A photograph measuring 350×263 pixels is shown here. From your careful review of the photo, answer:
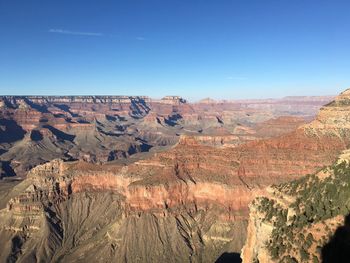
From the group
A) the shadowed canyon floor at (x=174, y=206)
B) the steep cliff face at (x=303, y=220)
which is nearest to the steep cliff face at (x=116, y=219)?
the shadowed canyon floor at (x=174, y=206)

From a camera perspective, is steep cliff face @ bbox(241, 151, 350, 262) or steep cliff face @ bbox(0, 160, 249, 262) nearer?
steep cliff face @ bbox(241, 151, 350, 262)

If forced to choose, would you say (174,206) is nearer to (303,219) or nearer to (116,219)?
(116,219)

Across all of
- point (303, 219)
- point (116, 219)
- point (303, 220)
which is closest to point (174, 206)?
point (116, 219)

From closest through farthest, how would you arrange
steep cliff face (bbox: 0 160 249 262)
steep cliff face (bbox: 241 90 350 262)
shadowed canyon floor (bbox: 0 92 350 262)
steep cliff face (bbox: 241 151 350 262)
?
steep cliff face (bbox: 241 151 350 262)
steep cliff face (bbox: 241 90 350 262)
steep cliff face (bbox: 0 160 249 262)
shadowed canyon floor (bbox: 0 92 350 262)

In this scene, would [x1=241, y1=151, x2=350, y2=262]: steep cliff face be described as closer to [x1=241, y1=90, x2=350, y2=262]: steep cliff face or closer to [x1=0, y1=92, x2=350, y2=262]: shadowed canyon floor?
[x1=241, y1=90, x2=350, y2=262]: steep cliff face

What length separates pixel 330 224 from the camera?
127ft

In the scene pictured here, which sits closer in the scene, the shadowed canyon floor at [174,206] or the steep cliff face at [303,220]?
the steep cliff face at [303,220]

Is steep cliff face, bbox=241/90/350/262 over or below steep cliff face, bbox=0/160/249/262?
over

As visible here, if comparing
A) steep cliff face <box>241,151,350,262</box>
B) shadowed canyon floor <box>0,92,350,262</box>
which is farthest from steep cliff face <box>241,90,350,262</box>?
shadowed canyon floor <box>0,92,350,262</box>

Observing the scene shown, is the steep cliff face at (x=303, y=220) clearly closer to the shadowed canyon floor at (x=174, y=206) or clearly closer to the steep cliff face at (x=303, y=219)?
the steep cliff face at (x=303, y=219)

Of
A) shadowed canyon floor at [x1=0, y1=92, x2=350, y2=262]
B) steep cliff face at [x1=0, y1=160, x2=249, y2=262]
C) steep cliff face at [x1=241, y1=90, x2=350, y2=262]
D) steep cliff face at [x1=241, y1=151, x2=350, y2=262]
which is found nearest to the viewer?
steep cliff face at [x1=241, y1=151, x2=350, y2=262]

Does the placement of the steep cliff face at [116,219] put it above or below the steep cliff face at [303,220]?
below

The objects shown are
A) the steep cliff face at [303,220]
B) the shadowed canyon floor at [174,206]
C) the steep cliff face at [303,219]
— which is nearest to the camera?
the steep cliff face at [303,220]

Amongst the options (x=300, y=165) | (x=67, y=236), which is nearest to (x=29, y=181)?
(x=67, y=236)
